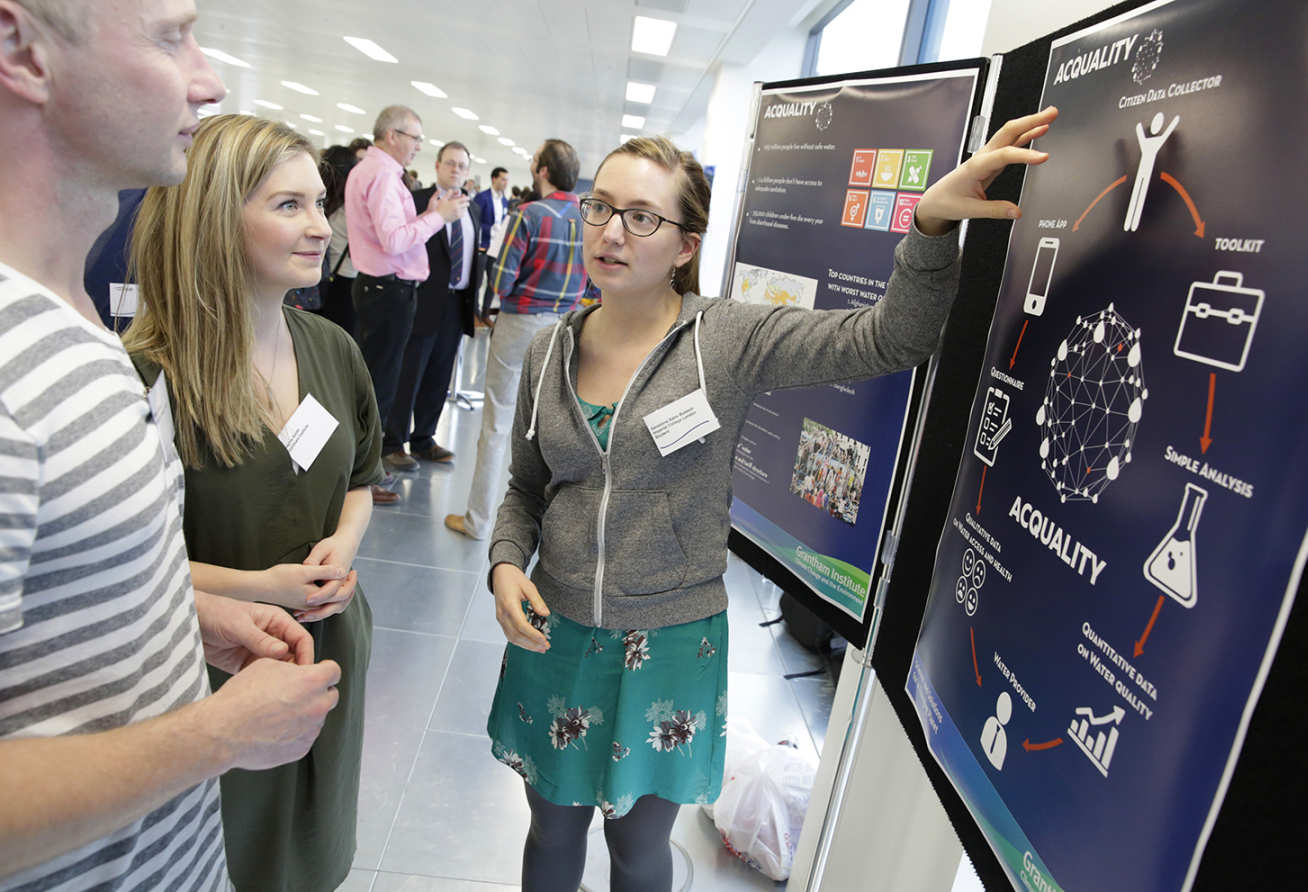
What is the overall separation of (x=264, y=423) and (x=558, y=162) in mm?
2865

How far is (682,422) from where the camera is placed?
1276 millimetres

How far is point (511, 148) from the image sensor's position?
2009 centimetres

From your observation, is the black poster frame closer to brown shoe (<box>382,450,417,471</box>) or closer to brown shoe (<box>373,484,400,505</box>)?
brown shoe (<box>373,484,400,505</box>)

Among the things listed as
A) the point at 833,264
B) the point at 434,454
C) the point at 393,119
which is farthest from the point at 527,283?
the point at 833,264

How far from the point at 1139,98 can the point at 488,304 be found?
630 cm

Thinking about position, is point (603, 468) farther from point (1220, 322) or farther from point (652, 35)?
point (652, 35)

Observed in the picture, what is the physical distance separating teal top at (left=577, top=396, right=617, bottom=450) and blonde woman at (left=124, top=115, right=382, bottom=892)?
17.7 inches

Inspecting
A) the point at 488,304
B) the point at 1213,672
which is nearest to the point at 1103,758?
the point at 1213,672

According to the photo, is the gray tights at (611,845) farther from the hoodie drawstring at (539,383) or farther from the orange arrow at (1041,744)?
the orange arrow at (1041,744)

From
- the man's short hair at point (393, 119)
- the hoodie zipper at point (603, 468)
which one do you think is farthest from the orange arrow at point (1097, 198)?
the man's short hair at point (393, 119)

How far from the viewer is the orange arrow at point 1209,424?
618mm

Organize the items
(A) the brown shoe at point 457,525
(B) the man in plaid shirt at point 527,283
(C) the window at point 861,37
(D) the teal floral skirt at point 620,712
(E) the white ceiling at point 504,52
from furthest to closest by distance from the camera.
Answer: (E) the white ceiling at point 504,52
(C) the window at point 861,37
(A) the brown shoe at point 457,525
(B) the man in plaid shirt at point 527,283
(D) the teal floral skirt at point 620,712

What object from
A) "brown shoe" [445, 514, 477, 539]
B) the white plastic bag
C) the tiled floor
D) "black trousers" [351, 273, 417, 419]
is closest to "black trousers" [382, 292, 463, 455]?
"black trousers" [351, 273, 417, 419]

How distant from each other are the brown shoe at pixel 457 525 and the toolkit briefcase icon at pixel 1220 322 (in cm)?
370
